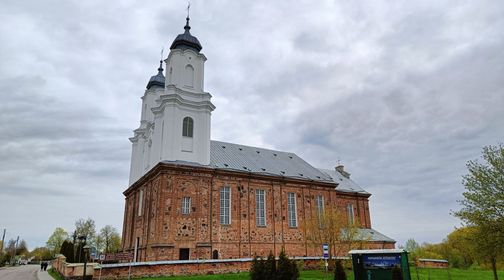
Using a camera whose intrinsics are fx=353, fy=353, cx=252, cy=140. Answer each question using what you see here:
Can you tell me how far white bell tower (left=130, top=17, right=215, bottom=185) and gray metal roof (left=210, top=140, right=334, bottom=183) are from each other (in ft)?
9.64

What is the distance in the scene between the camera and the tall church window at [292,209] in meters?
36.8

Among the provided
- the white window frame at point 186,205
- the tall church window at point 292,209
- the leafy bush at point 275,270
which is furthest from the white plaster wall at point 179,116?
the leafy bush at point 275,270

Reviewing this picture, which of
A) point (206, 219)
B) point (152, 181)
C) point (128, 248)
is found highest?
point (152, 181)

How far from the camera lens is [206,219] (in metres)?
31.3

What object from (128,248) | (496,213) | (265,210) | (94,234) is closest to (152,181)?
(128,248)

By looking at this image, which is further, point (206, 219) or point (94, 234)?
point (94, 234)

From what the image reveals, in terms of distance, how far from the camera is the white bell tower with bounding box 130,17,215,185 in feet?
108

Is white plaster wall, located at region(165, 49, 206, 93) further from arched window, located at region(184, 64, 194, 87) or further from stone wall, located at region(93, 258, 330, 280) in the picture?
stone wall, located at region(93, 258, 330, 280)

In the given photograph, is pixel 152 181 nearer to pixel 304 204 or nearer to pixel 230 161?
pixel 230 161

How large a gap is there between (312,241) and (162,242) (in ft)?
42.1

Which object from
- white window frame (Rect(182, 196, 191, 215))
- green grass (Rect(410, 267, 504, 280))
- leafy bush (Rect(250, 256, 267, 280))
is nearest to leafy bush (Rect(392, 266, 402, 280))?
leafy bush (Rect(250, 256, 267, 280))

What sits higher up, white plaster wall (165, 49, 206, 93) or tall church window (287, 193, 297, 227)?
white plaster wall (165, 49, 206, 93)

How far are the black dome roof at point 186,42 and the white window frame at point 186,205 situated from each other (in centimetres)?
1522

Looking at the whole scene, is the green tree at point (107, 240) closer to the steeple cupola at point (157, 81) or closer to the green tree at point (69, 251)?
the green tree at point (69, 251)
